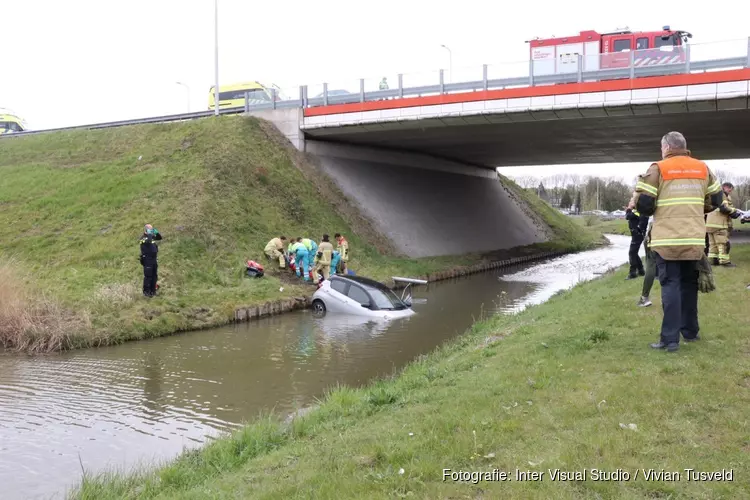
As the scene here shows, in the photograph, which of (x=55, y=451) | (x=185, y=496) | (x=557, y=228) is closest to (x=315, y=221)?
(x=55, y=451)

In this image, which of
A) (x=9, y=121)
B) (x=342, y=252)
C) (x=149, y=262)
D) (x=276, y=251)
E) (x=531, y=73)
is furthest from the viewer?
(x=9, y=121)

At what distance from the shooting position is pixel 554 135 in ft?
81.7

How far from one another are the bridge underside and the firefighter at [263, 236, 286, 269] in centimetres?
753

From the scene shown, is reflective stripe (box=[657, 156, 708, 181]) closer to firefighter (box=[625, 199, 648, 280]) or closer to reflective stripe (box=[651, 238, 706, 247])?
reflective stripe (box=[651, 238, 706, 247])

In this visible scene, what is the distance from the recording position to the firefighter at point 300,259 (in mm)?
17438

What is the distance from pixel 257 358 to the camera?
10.3m

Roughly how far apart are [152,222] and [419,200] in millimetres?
14351

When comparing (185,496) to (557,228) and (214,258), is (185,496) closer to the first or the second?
(214,258)

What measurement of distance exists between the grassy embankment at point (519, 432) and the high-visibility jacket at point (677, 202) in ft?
3.47

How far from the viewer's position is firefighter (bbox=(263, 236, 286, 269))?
58.6 feet

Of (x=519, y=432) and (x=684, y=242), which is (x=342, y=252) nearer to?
(x=684, y=242)

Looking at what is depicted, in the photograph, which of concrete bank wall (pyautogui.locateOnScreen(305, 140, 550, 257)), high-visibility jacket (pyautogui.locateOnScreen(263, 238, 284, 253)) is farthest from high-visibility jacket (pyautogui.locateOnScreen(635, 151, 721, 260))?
concrete bank wall (pyautogui.locateOnScreen(305, 140, 550, 257))

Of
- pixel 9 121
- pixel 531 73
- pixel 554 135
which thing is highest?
pixel 9 121

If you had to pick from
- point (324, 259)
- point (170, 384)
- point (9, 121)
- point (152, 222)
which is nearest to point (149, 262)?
point (152, 222)
